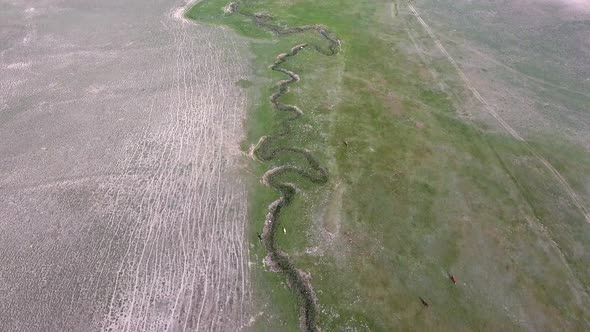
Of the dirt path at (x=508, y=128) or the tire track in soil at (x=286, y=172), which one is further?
the dirt path at (x=508, y=128)

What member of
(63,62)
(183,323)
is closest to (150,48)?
(63,62)

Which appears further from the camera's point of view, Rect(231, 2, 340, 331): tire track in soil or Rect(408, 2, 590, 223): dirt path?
Rect(408, 2, 590, 223): dirt path

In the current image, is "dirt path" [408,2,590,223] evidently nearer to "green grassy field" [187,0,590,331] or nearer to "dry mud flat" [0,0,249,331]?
"green grassy field" [187,0,590,331]

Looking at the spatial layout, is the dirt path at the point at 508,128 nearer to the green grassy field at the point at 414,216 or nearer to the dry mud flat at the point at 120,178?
the green grassy field at the point at 414,216

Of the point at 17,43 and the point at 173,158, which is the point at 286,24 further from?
the point at 17,43

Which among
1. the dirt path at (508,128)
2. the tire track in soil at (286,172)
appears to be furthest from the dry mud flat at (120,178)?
the dirt path at (508,128)

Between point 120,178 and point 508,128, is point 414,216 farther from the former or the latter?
point 120,178

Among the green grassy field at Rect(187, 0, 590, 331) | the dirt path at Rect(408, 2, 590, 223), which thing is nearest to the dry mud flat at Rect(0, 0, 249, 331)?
the green grassy field at Rect(187, 0, 590, 331)
